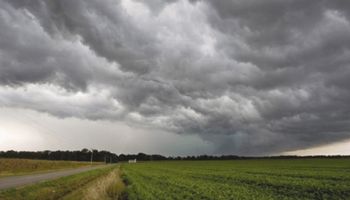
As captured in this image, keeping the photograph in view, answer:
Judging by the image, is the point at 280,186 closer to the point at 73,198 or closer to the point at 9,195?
the point at 73,198

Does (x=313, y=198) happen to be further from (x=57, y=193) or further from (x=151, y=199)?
(x=57, y=193)

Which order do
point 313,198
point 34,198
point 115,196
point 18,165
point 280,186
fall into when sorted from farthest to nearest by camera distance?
point 18,165 → point 280,186 → point 34,198 → point 115,196 → point 313,198

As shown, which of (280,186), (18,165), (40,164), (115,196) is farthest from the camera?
(40,164)

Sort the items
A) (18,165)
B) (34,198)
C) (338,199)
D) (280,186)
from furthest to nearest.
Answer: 1. (18,165)
2. (280,186)
3. (34,198)
4. (338,199)

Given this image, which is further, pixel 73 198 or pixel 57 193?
pixel 57 193

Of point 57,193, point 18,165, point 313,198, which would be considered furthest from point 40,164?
point 313,198

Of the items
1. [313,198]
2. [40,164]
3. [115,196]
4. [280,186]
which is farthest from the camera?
[40,164]

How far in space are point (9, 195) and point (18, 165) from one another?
70140 millimetres

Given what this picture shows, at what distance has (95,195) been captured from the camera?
19.8 meters

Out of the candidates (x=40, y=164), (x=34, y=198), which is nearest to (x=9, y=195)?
(x=34, y=198)

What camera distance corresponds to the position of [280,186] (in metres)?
27.1

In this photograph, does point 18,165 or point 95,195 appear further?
point 18,165

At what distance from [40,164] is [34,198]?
80021mm

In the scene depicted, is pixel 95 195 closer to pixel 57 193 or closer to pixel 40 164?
pixel 57 193
